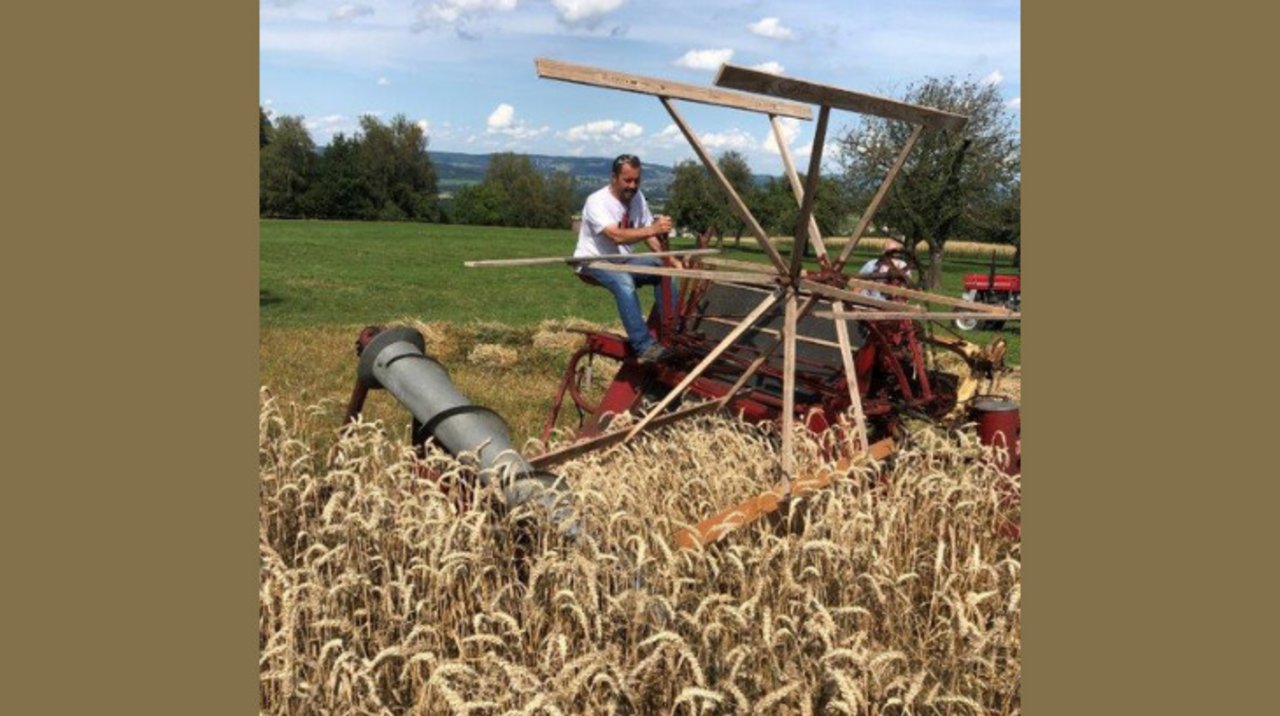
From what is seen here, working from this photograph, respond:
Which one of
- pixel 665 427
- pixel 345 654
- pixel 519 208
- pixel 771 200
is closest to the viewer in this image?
pixel 345 654

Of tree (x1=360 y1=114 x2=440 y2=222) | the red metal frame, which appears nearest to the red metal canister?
the red metal frame

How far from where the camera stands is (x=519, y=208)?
216 feet

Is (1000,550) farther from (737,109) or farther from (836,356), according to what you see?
(737,109)

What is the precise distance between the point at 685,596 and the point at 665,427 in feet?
9.46

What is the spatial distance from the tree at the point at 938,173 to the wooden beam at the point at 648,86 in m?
16.4

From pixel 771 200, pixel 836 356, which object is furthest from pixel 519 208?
pixel 836 356

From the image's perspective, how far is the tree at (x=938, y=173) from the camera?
24078 millimetres

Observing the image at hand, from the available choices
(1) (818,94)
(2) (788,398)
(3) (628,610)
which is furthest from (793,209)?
(3) (628,610)

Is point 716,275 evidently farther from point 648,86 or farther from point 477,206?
point 477,206

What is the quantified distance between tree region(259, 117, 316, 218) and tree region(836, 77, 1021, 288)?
2580cm

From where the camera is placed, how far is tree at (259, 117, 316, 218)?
149 ft

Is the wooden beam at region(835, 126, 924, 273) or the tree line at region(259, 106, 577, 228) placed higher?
the tree line at region(259, 106, 577, 228)

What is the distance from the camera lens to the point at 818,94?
4430 mm

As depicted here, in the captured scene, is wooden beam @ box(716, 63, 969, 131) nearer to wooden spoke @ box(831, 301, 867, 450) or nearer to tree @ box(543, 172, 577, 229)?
wooden spoke @ box(831, 301, 867, 450)
